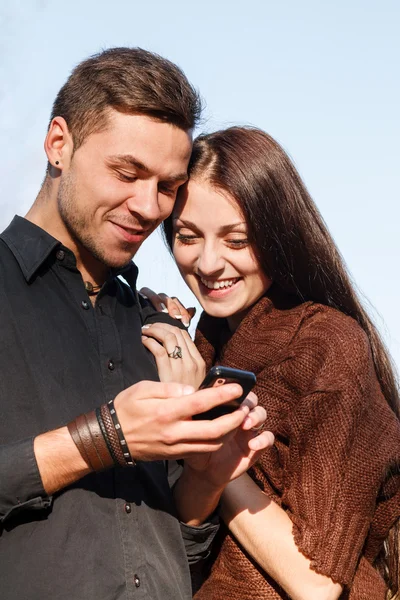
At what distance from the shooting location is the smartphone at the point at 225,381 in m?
2.73

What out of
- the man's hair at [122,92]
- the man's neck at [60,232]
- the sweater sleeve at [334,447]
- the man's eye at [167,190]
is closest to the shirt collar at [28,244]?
the man's neck at [60,232]

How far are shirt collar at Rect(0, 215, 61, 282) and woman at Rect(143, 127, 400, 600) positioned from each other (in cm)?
A: 71

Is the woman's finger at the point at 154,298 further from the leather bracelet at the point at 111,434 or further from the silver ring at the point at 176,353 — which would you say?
the leather bracelet at the point at 111,434

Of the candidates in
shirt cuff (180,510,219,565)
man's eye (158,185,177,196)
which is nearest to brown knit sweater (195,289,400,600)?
shirt cuff (180,510,219,565)

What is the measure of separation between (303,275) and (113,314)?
1157 millimetres

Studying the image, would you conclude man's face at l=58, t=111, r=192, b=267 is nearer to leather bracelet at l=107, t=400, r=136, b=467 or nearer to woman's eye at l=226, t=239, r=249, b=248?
Answer: woman's eye at l=226, t=239, r=249, b=248

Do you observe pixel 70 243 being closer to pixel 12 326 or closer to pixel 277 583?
pixel 12 326

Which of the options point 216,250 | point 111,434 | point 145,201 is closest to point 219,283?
point 216,250

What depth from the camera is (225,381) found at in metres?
2.75

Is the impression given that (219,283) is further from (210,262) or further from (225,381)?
(225,381)

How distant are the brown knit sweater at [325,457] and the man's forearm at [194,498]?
1.27 feet

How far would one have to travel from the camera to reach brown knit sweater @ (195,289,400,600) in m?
3.71

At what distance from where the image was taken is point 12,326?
10.2 ft

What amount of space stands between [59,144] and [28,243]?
561mm
